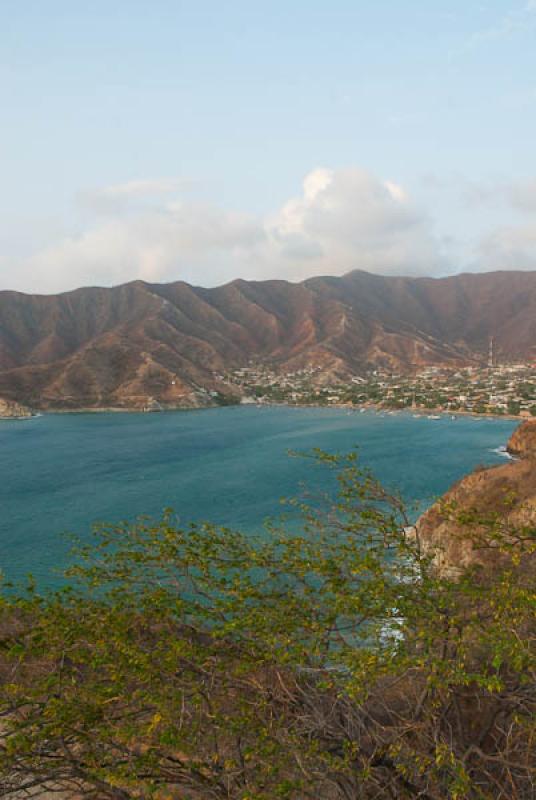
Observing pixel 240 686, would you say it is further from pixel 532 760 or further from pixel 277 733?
pixel 532 760

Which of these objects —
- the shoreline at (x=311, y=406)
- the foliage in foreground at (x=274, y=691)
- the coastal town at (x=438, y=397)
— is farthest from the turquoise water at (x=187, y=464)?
the foliage in foreground at (x=274, y=691)

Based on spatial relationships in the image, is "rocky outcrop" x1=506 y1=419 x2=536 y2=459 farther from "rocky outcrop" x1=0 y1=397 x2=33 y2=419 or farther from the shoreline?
"rocky outcrop" x1=0 y1=397 x2=33 y2=419

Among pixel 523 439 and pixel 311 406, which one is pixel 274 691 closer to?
pixel 523 439

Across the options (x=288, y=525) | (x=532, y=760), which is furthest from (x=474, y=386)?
(x=532, y=760)

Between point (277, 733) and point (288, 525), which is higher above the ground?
point (277, 733)

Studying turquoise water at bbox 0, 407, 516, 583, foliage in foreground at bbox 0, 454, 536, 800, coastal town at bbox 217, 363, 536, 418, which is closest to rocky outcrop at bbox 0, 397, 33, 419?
turquoise water at bbox 0, 407, 516, 583

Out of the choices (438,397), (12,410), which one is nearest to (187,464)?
(12,410)
